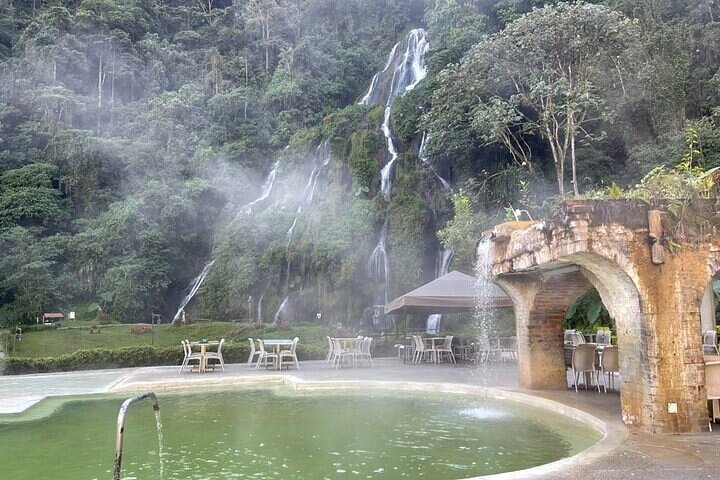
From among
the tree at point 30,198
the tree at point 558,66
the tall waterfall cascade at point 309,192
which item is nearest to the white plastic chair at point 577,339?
the tree at point 558,66

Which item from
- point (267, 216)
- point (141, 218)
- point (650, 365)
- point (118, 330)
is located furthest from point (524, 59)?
point (141, 218)

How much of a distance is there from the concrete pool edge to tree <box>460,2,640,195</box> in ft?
38.2

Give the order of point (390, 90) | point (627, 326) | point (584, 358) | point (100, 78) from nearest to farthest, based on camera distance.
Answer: point (627, 326) < point (584, 358) < point (390, 90) < point (100, 78)

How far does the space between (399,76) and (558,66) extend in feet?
46.5

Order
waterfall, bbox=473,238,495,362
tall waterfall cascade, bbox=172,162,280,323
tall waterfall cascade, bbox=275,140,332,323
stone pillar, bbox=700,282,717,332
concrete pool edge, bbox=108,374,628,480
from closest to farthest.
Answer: concrete pool edge, bbox=108,374,628,480
waterfall, bbox=473,238,495,362
stone pillar, bbox=700,282,717,332
tall waterfall cascade, bbox=275,140,332,323
tall waterfall cascade, bbox=172,162,280,323

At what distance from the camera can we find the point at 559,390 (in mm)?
9570

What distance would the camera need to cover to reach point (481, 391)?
32.6 feet

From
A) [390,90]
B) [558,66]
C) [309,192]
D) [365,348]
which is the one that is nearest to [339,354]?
[365,348]

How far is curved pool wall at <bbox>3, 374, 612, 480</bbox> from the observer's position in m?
6.13

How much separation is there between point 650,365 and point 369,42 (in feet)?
148

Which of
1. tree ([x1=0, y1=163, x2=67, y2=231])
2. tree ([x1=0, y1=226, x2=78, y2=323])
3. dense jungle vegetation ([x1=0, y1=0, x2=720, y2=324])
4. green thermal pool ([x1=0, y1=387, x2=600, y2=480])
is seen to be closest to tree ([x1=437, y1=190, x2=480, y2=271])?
dense jungle vegetation ([x1=0, y1=0, x2=720, y2=324])

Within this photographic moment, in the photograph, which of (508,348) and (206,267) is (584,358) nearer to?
(508,348)

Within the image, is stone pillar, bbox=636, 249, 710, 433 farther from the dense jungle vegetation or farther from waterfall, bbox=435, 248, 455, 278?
waterfall, bbox=435, 248, 455, 278

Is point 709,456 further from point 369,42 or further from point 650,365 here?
point 369,42
